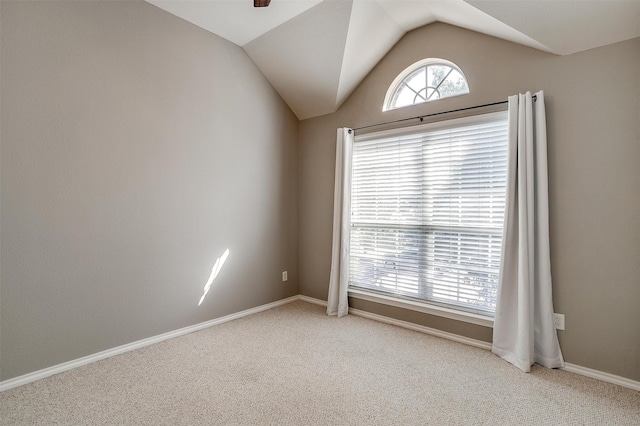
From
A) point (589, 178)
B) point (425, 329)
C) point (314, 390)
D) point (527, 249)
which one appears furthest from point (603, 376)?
point (314, 390)

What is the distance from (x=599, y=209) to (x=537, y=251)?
1.58ft

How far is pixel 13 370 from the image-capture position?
2123 millimetres

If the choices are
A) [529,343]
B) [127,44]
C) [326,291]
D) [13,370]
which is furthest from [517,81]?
[13,370]

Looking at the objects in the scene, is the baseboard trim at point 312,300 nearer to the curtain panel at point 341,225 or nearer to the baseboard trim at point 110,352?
the curtain panel at point 341,225

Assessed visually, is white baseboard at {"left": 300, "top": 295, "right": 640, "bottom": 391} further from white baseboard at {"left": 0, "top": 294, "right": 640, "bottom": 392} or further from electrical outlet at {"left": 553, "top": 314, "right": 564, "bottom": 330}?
electrical outlet at {"left": 553, "top": 314, "right": 564, "bottom": 330}

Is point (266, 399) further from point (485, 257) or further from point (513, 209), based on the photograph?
point (513, 209)

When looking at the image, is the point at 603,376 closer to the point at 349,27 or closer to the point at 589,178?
the point at 589,178

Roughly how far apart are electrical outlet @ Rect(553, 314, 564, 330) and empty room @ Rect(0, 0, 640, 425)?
0.08 ft

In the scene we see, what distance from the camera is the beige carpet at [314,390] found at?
181 centimetres

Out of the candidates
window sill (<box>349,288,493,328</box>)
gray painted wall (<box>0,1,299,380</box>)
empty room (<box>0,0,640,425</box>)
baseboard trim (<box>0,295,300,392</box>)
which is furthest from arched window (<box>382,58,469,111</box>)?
baseboard trim (<box>0,295,300,392</box>)

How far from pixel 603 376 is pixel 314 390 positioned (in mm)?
1996

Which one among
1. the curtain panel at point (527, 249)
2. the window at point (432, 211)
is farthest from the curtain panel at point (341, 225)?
the curtain panel at point (527, 249)

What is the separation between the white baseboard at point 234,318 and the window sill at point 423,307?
0.15 metres

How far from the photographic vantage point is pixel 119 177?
2.60 metres
